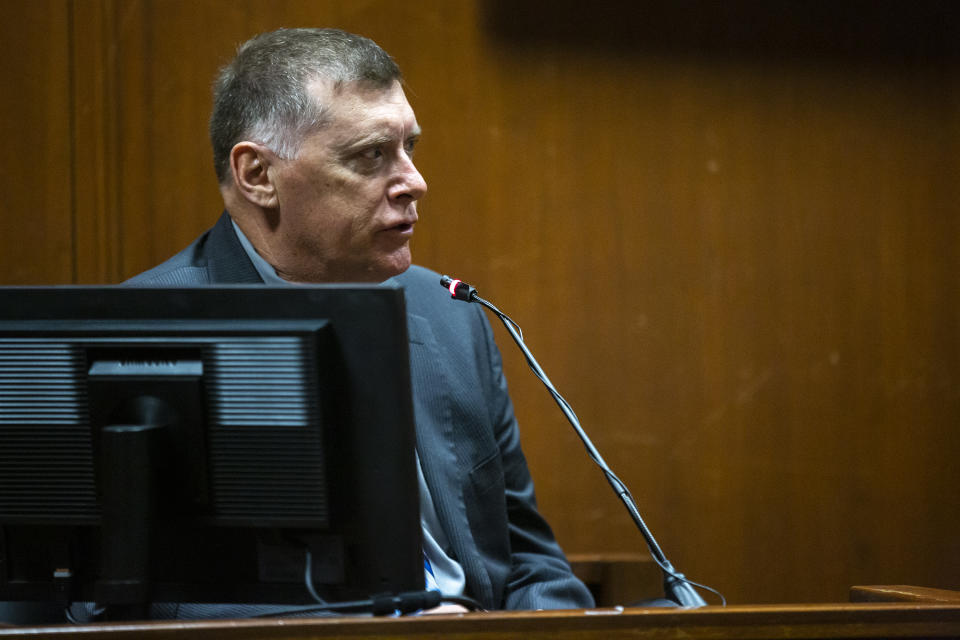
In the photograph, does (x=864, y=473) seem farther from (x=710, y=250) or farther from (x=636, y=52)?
(x=636, y=52)

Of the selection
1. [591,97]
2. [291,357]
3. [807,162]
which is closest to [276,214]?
[291,357]

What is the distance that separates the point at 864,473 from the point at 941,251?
0.57 meters

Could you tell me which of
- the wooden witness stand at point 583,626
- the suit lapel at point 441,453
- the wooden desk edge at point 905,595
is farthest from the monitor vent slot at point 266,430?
the wooden desk edge at point 905,595

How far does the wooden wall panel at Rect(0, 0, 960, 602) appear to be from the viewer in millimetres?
2064

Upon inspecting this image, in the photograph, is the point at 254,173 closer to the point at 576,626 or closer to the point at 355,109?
the point at 355,109

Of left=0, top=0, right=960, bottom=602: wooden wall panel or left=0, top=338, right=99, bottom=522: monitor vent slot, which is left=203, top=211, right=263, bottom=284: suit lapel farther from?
left=0, top=0, right=960, bottom=602: wooden wall panel

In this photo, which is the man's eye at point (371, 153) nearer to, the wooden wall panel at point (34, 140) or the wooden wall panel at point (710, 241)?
the wooden wall panel at point (710, 241)

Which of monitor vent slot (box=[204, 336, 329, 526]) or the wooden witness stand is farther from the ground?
monitor vent slot (box=[204, 336, 329, 526])

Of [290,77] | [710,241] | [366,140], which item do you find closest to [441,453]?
[366,140]

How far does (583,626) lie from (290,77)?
93 cm

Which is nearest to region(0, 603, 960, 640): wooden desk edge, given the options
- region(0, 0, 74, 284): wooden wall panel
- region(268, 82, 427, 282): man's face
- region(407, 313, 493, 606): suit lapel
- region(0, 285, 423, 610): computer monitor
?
region(0, 285, 423, 610): computer monitor

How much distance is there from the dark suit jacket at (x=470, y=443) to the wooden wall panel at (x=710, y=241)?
1.81 feet

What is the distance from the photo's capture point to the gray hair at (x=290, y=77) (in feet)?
4.46

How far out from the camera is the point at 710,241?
216cm
